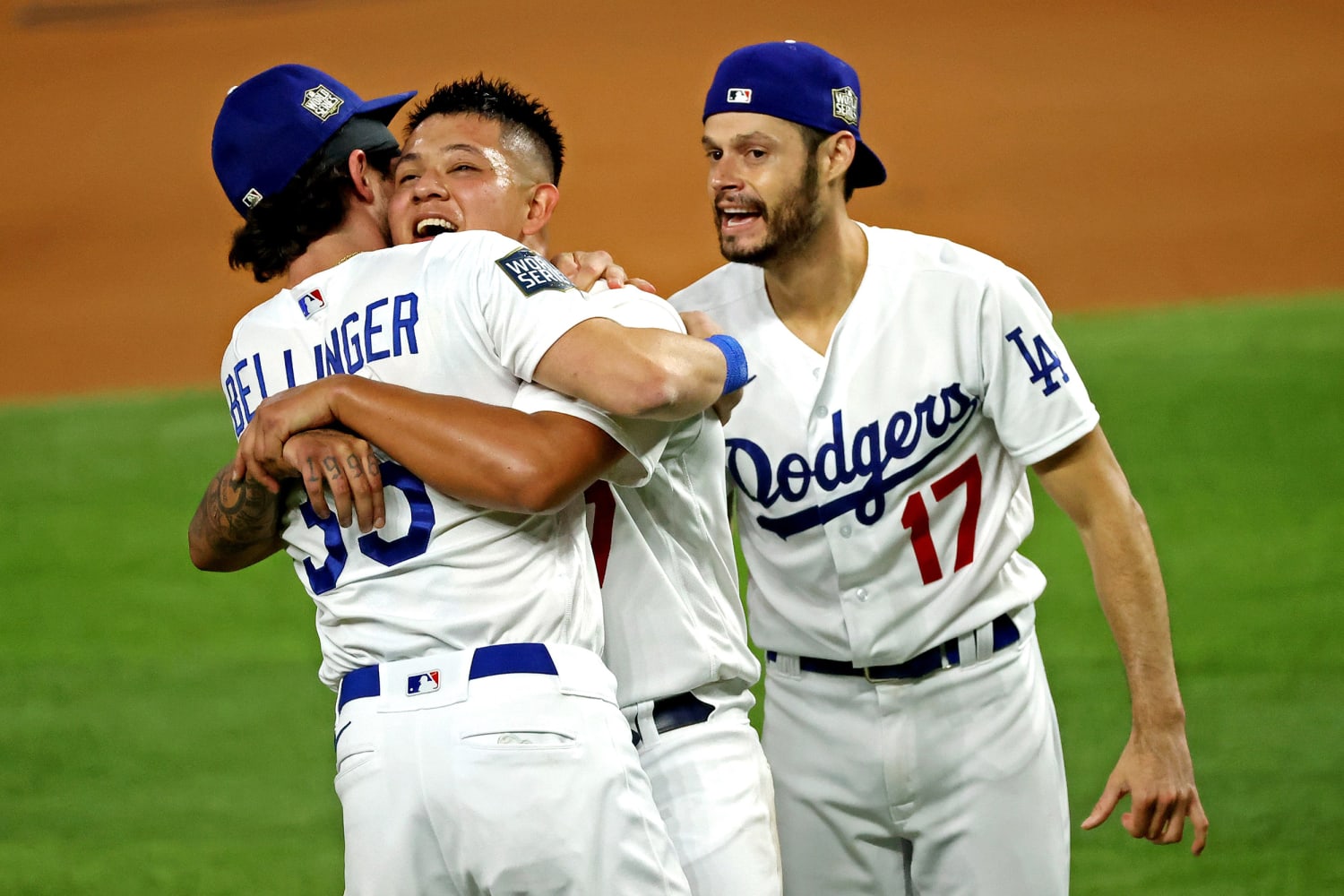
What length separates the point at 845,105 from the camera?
Result: 3799 millimetres

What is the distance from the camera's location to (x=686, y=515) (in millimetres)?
3254

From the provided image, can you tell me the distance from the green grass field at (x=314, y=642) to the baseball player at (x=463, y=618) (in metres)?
2.99

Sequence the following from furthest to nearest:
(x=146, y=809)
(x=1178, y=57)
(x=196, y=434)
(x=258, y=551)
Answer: (x=1178, y=57) < (x=196, y=434) < (x=146, y=809) < (x=258, y=551)

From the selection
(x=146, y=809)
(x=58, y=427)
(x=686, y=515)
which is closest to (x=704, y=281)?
(x=686, y=515)

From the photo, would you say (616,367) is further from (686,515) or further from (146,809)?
(146,809)

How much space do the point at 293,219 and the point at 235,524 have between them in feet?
2.10

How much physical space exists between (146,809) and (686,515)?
12.7 ft

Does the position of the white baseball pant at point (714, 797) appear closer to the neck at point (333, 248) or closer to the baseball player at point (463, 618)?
the baseball player at point (463, 618)

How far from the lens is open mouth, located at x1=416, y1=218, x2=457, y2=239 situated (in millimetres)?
3410

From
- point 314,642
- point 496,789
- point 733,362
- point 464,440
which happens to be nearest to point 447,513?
point 464,440

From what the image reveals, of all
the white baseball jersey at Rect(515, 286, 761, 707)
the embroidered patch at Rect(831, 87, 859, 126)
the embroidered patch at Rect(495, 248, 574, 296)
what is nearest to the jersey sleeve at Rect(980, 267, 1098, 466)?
the embroidered patch at Rect(831, 87, 859, 126)

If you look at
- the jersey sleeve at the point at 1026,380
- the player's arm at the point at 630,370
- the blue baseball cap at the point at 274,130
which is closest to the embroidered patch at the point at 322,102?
the blue baseball cap at the point at 274,130

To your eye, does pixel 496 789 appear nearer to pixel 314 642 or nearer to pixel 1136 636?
pixel 1136 636

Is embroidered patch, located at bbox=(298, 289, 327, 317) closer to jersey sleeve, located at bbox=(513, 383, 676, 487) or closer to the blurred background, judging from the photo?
jersey sleeve, located at bbox=(513, 383, 676, 487)
